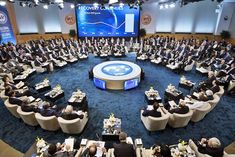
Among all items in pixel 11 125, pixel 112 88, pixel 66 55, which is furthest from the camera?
pixel 66 55

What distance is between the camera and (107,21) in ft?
58.2

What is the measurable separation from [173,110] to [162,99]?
2.29 m

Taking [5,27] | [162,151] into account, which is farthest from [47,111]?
[5,27]

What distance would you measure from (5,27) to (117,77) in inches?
471

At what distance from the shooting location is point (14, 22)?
16750mm

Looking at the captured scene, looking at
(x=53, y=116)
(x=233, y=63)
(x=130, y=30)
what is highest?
(x=130, y=30)

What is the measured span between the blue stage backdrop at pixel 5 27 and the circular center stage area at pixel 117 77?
995 centimetres

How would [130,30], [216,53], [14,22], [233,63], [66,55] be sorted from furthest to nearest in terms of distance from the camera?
[130,30]
[14,22]
[66,55]
[216,53]
[233,63]

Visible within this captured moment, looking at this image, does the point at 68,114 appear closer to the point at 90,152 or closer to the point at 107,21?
the point at 90,152

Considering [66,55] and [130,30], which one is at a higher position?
[130,30]

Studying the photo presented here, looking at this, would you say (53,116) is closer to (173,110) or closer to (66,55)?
(173,110)

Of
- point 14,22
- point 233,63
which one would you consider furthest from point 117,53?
point 14,22

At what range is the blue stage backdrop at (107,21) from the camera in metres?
17.3

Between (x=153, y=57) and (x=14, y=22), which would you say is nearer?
(x=153, y=57)
